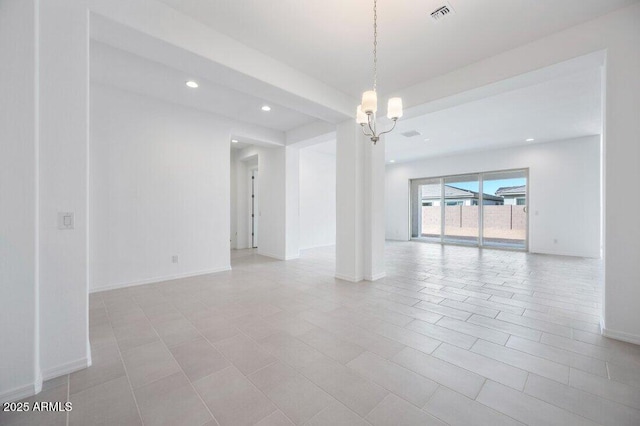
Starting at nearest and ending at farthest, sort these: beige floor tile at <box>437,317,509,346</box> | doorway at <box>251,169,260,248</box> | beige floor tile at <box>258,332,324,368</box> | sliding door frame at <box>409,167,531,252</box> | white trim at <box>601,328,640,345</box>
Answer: beige floor tile at <box>258,332,324,368</box> < white trim at <box>601,328,640,345</box> < beige floor tile at <box>437,317,509,346</box> < sliding door frame at <box>409,167,531,252</box> < doorway at <box>251,169,260,248</box>

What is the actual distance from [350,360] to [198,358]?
4.08 feet

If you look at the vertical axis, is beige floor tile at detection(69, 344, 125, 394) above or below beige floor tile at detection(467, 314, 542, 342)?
below

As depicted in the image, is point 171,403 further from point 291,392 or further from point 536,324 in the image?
point 536,324

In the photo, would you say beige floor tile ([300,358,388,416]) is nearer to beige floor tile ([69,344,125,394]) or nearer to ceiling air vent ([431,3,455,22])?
beige floor tile ([69,344,125,394])

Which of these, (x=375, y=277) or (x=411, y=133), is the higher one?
(x=411, y=133)

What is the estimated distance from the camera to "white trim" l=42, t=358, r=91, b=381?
1.80m

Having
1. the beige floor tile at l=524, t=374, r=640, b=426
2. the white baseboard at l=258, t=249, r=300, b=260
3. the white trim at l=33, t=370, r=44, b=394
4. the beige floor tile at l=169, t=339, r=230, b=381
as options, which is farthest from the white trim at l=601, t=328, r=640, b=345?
the white baseboard at l=258, t=249, r=300, b=260

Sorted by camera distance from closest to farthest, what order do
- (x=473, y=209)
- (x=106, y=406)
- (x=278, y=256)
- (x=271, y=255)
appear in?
(x=106, y=406) → (x=278, y=256) → (x=271, y=255) → (x=473, y=209)

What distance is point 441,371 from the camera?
74.5 inches

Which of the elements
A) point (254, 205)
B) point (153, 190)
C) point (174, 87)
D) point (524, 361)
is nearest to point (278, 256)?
point (254, 205)

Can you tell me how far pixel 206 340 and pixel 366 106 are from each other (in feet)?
8.66

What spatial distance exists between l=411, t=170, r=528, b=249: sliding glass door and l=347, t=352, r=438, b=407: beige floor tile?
7659 millimetres

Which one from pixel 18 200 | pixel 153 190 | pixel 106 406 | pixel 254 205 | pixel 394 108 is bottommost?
pixel 106 406

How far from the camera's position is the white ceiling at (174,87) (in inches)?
124
